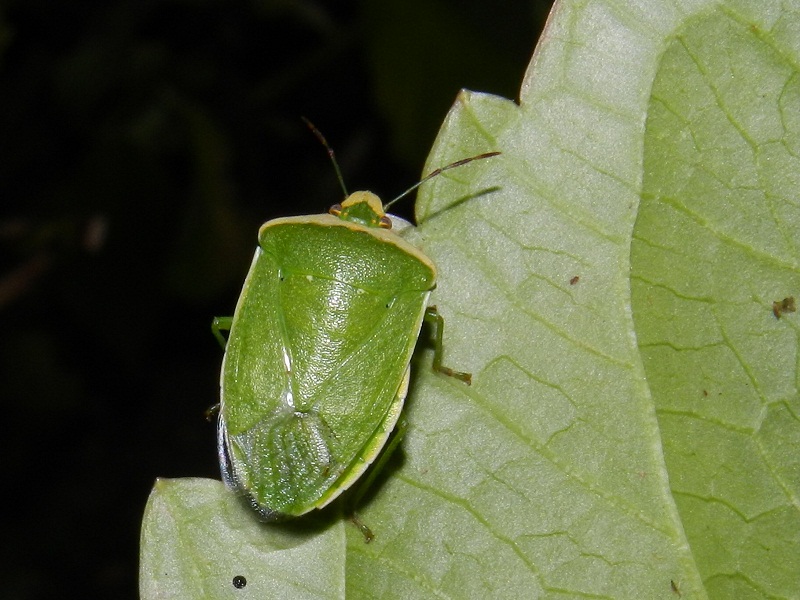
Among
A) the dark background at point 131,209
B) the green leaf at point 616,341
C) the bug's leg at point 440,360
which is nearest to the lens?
the green leaf at point 616,341

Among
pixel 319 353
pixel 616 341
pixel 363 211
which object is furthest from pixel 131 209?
pixel 616 341

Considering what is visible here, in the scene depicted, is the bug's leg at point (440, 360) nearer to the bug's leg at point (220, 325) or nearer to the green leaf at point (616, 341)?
the green leaf at point (616, 341)

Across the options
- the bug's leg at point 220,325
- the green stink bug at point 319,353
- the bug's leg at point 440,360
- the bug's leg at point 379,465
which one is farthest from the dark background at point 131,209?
the bug's leg at point 379,465

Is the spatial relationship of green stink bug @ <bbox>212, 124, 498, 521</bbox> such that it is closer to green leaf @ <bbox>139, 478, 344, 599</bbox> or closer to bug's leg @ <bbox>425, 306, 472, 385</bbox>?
bug's leg @ <bbox>425, 306, 472, 385</bbox>

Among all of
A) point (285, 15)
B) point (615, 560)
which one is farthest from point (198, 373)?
point (615, 560)

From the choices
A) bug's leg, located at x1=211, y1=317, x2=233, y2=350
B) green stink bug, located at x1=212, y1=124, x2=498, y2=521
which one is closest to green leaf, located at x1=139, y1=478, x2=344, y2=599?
green stink bug, located at x1=212, y1=124, x2=498, y2=521

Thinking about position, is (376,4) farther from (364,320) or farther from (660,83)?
(660,83)

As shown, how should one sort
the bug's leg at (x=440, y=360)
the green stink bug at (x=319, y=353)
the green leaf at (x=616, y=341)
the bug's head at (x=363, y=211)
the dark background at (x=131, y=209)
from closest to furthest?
the green leaf at (x=616, y=341)
the bug's leg at (x=440, y=360)
the green stink bug at (x=319, y=353)
the bug's head at (x=363, y=211)
the dark background at (x=131, y=209)

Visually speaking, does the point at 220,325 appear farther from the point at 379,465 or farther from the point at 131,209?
the point at 131,209
